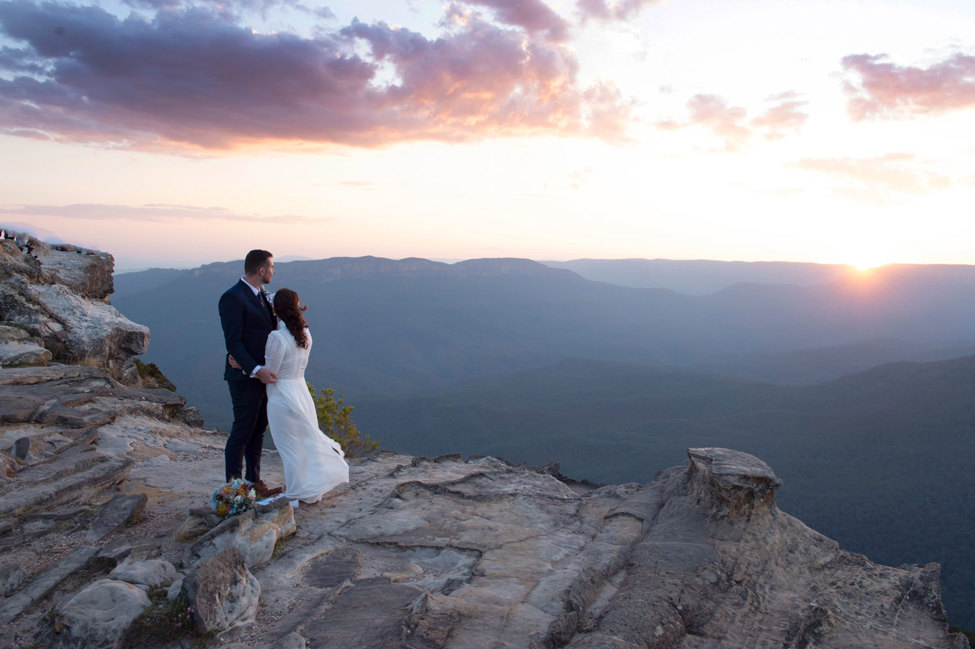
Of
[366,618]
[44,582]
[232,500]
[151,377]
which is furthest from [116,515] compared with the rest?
[151,377]

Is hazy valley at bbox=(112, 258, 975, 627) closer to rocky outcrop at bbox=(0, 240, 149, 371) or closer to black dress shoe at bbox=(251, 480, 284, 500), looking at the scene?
black dress shoe at bbox=(251, 480, 284, 500)

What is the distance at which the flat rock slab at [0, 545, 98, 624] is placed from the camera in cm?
388

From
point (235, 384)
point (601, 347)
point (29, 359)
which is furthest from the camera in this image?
point (601, 347)

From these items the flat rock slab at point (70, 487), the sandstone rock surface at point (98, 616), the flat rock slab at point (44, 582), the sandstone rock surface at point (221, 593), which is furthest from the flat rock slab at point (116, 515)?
the sandstone rock surface at point (221, 593)

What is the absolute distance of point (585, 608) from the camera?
4.18 meters

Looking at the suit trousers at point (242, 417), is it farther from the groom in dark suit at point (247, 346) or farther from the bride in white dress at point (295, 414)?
the bride in white dress at point (295, 414)

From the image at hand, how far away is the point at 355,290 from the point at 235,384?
155 metres

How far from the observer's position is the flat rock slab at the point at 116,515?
5086 mm

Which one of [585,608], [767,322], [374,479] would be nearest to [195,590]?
[585,608]

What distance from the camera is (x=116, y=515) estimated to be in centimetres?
527

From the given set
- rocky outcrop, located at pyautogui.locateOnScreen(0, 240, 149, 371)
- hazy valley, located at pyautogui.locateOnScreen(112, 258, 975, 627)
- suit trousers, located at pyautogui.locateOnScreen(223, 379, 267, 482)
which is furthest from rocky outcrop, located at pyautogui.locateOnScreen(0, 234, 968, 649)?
hazy valley, located at pyautogui.locateOnScreen(112, 258, 975, 627)

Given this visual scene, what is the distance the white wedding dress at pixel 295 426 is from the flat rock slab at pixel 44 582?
173cm

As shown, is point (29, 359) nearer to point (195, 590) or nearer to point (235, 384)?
point (235, 384)

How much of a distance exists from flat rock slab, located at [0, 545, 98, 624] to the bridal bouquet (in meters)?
0.95
